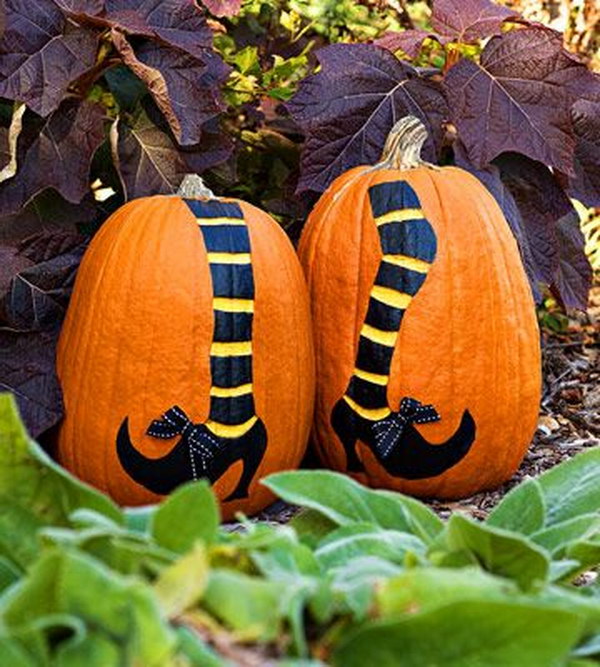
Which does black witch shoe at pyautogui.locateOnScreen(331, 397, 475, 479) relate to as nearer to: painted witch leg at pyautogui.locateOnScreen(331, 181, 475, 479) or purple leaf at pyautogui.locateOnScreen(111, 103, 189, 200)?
painted witch leg at pyautogui.locateOnScreen(331, 181, 475, 479)

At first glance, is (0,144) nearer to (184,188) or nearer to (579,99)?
(184,188)

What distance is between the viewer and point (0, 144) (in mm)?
2553

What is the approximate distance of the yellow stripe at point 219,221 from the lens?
7.79 ft

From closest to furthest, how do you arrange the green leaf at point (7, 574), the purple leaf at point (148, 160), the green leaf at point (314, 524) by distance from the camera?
the green leaf at point (7, 574), the green leaf at point (314, 524), the purple leaf at point (148, 160)

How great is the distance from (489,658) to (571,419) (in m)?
2.54

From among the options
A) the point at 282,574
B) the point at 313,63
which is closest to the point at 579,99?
the point at 313,63

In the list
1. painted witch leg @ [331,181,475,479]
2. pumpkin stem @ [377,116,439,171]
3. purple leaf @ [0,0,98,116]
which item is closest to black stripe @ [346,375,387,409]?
painted witch leg @ [331,181,475,479]

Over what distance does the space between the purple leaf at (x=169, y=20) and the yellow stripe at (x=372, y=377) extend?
0.76 m

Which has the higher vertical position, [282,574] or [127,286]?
[282,574]

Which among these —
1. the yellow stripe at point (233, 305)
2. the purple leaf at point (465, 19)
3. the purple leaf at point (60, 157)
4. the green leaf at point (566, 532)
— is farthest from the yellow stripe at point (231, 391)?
the green leaf at point (566, 532)

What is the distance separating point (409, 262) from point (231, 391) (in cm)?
47

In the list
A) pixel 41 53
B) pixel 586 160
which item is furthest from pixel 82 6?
pixel 586 160

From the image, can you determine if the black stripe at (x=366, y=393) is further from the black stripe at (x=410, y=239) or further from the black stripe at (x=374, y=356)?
the black stripe at (x=410, y=239)

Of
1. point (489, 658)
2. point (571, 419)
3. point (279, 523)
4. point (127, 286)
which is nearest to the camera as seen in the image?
point (489, 658)
